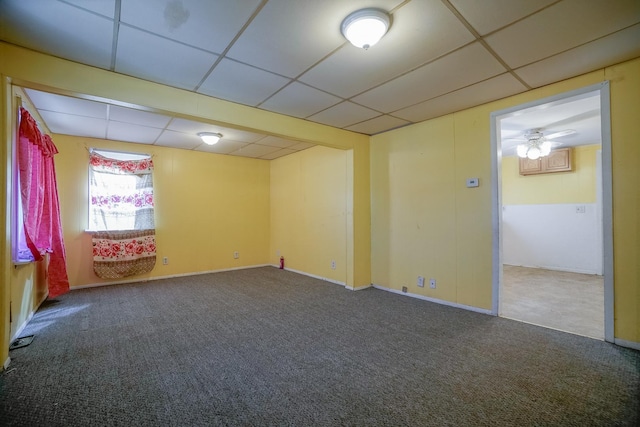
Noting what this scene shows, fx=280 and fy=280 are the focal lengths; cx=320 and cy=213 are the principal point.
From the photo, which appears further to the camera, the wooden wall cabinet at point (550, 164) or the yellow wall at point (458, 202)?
the wooden wall cabinet at point (550, 164)

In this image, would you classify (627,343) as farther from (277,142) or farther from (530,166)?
(277,142)

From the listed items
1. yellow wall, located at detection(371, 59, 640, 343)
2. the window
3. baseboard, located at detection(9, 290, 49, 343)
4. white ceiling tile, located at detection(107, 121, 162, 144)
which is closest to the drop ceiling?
yellow wall, located at detection(371, 59, 640, 343)

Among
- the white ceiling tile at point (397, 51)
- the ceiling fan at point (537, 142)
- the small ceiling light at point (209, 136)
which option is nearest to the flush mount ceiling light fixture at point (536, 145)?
the ceiling fan at point (537, 142)

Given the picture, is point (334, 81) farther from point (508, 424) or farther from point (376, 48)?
point (508, 424)

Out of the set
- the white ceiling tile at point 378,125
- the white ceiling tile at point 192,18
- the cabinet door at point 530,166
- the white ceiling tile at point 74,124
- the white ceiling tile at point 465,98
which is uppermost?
the white ceiling tile at point 192,18

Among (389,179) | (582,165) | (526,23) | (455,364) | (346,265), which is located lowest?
(455,364)

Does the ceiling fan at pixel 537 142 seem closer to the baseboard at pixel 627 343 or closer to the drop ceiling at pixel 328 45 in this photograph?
the drop ceiling at pixel 328 45

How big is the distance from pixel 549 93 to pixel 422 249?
2.17m

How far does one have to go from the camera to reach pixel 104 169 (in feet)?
15.1

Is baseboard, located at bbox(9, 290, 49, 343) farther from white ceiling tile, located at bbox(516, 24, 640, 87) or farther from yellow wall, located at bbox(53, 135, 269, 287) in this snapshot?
white ceiling tile, located at bbox(516, 24, 640, 87)

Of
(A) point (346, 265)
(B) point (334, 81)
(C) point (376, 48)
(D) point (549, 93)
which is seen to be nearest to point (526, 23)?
(C) point (376, 48)

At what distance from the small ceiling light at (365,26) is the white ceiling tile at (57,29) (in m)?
1.59

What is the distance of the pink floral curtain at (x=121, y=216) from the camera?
4512 mm

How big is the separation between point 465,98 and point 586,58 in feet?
3.19
